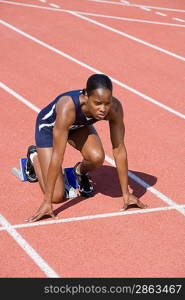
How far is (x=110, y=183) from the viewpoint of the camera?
877 centimetres

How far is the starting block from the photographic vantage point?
8.34 meters

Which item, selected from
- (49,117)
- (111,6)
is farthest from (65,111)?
(111,6)

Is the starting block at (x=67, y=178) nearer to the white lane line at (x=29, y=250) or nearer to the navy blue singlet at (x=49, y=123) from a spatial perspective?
the navy blue singlet at (x=49, y=123)

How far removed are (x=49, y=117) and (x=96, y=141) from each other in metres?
0.60

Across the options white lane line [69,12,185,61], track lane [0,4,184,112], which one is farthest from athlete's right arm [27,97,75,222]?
white lane line [69,12,185,61]

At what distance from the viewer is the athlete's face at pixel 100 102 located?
7090mm

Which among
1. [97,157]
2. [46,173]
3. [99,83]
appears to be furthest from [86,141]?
[99,83]

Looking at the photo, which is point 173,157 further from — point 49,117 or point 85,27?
point 85,27

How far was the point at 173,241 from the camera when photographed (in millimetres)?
7312

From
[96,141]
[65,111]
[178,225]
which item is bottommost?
[178,225]

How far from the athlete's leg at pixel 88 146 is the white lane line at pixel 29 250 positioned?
1.15 meters

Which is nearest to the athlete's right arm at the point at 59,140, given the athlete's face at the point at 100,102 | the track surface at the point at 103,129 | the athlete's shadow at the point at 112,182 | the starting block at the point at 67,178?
the athlete's face at the point at 100,102

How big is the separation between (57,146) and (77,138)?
78cm

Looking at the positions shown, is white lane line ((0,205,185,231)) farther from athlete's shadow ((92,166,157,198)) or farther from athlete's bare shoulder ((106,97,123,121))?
athlete's bare shoulder ((106,97,123,121))
